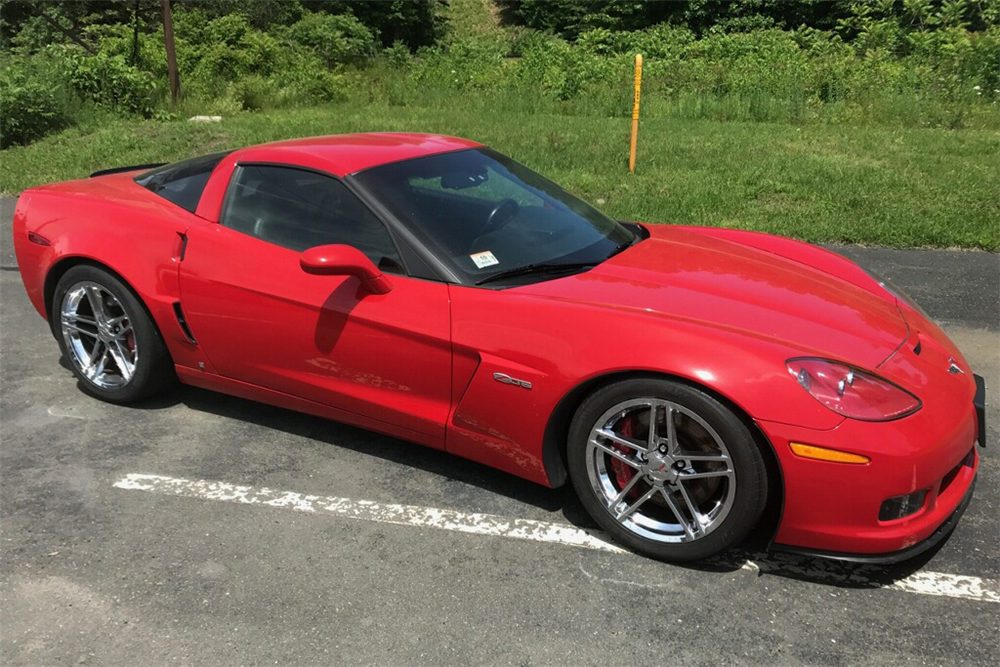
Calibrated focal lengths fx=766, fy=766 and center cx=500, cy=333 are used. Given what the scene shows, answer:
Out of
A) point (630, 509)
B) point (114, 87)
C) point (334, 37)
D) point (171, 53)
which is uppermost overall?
point (334, 37)

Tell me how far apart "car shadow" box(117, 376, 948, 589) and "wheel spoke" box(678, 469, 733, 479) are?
328 mm

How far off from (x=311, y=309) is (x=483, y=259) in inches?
28.2

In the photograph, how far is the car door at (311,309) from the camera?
Answer: 9.51ft

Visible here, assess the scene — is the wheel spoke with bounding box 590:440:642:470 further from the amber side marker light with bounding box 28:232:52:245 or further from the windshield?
the amber side marker light with bounding box 28:232:52:245

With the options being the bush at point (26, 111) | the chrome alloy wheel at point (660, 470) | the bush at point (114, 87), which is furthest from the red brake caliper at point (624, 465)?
the bush at point (114, 87)

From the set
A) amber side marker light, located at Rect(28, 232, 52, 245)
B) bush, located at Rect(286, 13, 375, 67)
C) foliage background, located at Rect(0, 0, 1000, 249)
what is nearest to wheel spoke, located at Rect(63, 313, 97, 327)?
amber side marker light, located at Rect(28, 232, 52, 245)

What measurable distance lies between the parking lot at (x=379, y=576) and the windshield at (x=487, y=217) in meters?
0.93

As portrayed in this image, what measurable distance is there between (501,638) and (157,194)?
2735 millimetres

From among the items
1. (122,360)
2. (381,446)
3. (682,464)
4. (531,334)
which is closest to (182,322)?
(122,360)

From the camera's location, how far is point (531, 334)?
8.77 feet

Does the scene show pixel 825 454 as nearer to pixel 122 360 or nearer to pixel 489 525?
pixel 489 525

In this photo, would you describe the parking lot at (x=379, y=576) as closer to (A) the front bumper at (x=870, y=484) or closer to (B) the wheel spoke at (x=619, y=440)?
(A) the front bumper at (x=870, y=484)

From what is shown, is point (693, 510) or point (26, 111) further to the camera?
point (26, 111)

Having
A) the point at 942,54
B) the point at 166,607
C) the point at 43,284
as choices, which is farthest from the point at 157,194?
the point at 942,54
